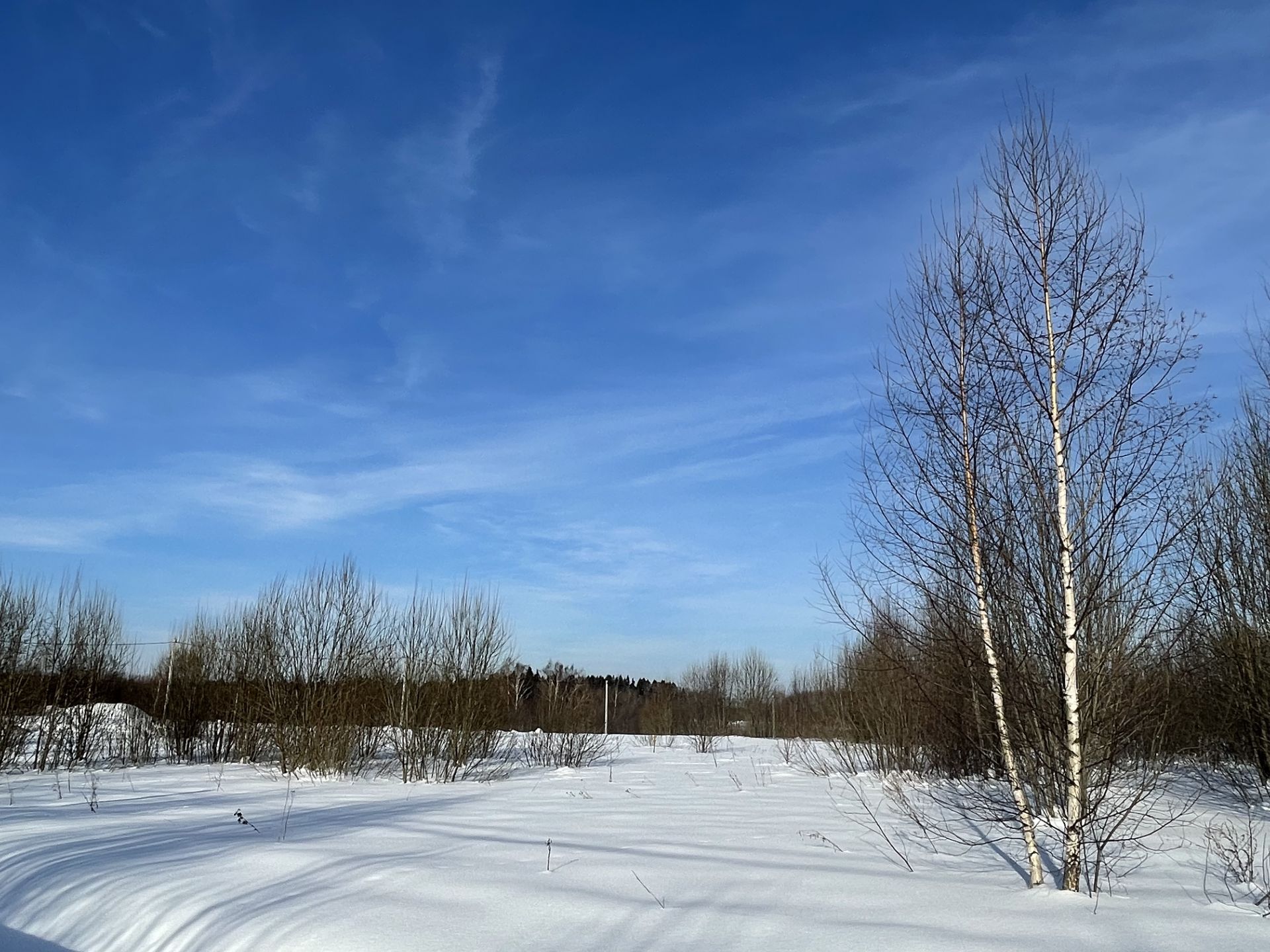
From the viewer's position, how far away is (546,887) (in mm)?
5406

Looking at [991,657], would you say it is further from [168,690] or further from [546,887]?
[168,690]

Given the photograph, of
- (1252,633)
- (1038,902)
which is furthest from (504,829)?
(1252,633)

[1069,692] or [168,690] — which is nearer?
[1069,692]

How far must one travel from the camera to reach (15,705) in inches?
575

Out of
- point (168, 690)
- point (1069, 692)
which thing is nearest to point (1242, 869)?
point (1069, 692)

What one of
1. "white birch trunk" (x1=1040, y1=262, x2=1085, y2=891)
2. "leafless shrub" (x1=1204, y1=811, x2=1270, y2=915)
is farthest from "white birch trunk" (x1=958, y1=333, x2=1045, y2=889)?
"leafless shrub" (x1=1204, y1=811, x2=1270, y2=915)

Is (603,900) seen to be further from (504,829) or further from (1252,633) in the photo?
(1252,633)

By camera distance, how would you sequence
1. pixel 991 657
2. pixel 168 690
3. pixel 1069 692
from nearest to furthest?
pixel 1069 692 < pixel 991 657 < pixel 168 690

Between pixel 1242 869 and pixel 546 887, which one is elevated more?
pixel 1242 869

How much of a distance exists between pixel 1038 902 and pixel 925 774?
800cm

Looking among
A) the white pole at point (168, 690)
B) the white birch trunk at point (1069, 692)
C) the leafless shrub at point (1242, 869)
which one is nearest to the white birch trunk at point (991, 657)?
the white birch trunk at point (1069, 692)

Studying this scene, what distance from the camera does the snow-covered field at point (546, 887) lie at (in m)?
4.49

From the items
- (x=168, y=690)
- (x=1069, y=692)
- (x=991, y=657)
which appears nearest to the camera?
(x=1069, y=692)

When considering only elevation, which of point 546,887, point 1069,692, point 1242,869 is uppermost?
point 1069,692
